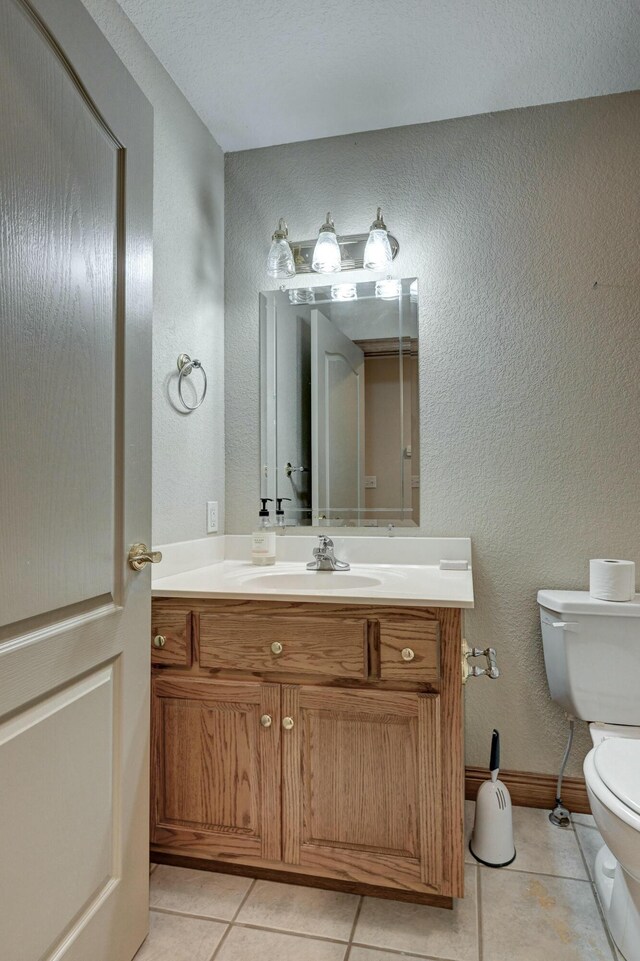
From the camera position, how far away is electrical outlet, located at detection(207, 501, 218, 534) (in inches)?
80.0

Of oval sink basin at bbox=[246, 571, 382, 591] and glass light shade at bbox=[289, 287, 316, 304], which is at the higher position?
glass light shade at bbox=[289, 287, 316, 304]

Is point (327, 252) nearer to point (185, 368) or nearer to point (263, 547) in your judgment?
point (185, 368)

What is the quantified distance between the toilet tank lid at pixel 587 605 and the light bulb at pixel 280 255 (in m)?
1.41

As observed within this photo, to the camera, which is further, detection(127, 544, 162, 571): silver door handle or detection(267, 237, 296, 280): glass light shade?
detection(267, 237, 296, 280): glass light shade

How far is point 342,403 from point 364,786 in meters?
1.21

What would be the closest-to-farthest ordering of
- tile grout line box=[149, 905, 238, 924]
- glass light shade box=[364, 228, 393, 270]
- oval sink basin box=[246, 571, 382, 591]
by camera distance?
1. tile grout line box=[149, 905, 238, 924]
2. oval sink basin box=[246, 571, 382, 591]
3. glass light shade box=[364, 228, 393, 270]

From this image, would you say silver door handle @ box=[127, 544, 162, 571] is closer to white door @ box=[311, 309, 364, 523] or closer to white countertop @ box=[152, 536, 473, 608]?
white countertop @ box=[152, 536, 473, 608]

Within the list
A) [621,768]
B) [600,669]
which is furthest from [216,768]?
[600,669]

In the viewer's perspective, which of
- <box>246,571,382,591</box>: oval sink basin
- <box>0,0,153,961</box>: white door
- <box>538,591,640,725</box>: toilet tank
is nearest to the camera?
<box>0,0,153,961</box>: white door

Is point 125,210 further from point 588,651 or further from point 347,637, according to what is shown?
point 588,651

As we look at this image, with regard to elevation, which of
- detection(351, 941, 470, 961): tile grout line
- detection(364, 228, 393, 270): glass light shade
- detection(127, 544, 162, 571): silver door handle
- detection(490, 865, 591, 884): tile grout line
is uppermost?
detection(364, 228, 393, 270): glass light shade

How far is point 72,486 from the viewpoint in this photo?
98 cm

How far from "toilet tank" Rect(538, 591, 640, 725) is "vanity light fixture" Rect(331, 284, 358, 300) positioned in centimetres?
124

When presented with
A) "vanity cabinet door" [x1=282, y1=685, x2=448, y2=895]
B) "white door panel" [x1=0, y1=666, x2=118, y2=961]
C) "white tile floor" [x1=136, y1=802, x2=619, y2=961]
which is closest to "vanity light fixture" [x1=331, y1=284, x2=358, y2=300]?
"vanity cabinet door" [x1=282, y1=685, x2=448, y2=895]
